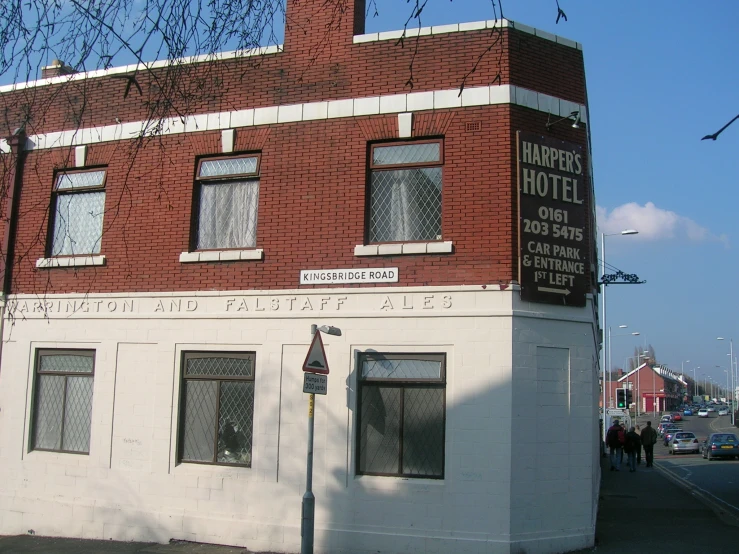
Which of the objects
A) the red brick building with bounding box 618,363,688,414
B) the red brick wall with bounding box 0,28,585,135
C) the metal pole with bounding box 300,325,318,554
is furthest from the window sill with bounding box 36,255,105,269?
the red brick building with bounding box 618,363,688,414

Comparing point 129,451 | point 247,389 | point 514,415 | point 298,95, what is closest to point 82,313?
point 129,451

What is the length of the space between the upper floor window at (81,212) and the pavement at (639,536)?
15.6 feet

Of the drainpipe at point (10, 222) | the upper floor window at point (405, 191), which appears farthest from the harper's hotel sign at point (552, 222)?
the drainpipe at point (10, 222)

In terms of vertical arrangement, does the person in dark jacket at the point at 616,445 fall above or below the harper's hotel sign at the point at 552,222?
below

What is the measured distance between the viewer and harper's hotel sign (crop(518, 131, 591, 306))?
11.1m

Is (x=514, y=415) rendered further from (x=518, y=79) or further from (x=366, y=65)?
(x=366, y=65)

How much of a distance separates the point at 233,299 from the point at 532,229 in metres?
4.63

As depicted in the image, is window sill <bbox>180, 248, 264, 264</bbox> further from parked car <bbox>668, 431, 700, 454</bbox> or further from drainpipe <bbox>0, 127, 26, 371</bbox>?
parked car <bbox>668, 431, 700, 454</bbox>

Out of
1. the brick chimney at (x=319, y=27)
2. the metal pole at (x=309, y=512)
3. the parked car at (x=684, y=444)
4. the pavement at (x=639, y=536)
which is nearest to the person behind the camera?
the metal pole at (x=309, y=512)

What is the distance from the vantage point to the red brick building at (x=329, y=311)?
10.9 meters

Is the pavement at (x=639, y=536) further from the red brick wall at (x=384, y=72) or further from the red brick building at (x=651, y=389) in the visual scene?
the red brick building at (x=651, y=389)

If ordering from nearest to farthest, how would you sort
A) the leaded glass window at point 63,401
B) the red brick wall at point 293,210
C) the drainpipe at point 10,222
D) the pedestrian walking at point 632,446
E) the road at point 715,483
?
the red brick wall at point 293,210, the leaded glass window at point 63,401, the drainpipe at point 10,222, the road at point 715,483, the pedestrian walking at point 632,446

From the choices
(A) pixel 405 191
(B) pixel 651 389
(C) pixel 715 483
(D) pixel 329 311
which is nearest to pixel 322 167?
(A) pixel 405 191

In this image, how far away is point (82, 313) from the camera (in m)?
13.2
